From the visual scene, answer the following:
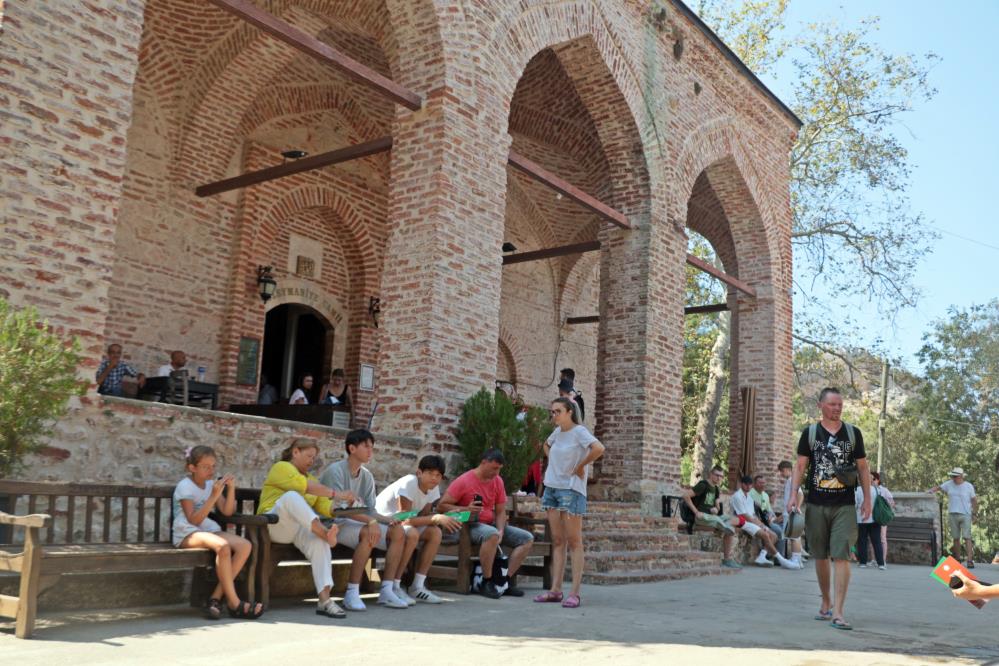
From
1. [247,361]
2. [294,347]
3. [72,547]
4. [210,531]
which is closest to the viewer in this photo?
[72,547]

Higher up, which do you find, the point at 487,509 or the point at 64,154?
the point at 64,154

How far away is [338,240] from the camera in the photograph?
13656mm

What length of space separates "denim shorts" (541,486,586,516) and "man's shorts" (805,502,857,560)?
4.83ft

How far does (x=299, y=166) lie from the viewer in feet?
33.6

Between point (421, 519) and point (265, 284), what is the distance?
6.71m

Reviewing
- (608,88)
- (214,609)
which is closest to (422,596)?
(214,609)

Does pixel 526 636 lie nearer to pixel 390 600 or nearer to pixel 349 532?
pixel 390 600

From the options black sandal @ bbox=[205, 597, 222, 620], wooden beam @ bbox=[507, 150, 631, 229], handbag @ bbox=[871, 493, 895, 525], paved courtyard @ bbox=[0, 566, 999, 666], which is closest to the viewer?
paved courtyard @ bbox=[0, 566, 999, 666]

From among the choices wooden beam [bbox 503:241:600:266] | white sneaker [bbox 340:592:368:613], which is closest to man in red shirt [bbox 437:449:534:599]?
white sneaker [bbox 340:592:368:613]

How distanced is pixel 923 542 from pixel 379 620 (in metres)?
12.1

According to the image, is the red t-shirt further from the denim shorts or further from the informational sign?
the informational sign

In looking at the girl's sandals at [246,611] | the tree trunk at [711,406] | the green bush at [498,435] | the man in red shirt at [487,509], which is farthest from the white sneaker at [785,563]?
the girl's sandals at [246,611]

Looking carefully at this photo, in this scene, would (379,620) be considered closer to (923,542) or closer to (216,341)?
(216,341)

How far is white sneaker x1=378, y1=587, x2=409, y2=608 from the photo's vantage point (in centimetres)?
558
